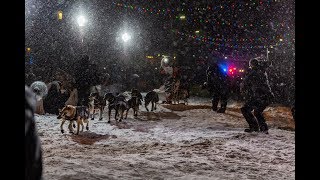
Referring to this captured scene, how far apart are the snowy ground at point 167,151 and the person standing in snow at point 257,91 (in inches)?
22.4

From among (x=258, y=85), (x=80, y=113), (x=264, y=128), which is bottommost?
(x=264, y=128)

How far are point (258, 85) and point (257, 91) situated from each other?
0.19 m

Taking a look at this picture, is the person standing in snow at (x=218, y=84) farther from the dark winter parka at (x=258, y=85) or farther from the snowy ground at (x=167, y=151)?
the dark winter parka at (x=258, y=85)

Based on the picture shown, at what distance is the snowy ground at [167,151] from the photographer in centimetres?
611

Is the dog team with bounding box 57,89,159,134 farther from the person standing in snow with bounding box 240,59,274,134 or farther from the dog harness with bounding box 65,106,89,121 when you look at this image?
the person standing in snow with bounding box 240,59,274,134

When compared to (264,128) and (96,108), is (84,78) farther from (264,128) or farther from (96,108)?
(264,128)

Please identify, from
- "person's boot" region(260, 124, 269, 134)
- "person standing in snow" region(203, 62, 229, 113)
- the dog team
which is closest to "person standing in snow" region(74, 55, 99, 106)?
the dog team

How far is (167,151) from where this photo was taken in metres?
7.96

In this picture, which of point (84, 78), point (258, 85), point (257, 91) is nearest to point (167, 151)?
point (257, 91)

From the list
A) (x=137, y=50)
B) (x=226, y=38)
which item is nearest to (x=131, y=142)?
(x=226, y=38)
